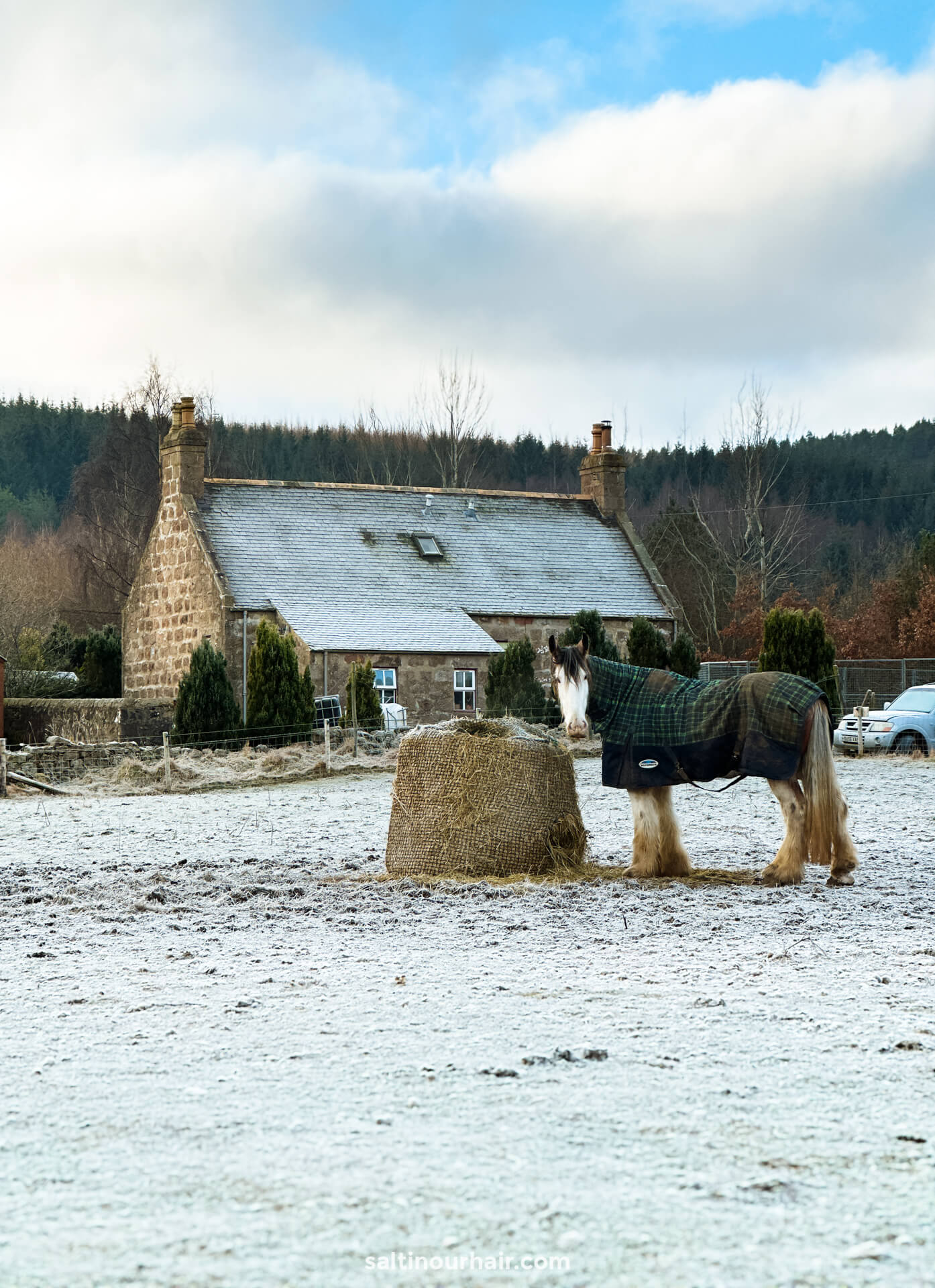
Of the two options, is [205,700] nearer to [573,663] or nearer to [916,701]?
[916,701]

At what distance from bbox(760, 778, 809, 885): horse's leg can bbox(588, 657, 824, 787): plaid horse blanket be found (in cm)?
20

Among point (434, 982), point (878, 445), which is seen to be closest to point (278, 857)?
point (434, 982)

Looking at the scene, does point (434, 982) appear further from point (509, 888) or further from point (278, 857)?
point (278, 857)

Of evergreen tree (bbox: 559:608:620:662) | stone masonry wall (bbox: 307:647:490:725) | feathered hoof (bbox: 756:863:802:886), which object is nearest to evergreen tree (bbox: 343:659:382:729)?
stone masonry wall (bbox: 307:647:490:725)

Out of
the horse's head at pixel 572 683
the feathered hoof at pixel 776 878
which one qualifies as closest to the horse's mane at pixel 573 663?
the horse's head at pixel 572 683

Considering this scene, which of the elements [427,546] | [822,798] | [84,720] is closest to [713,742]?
[822,798]

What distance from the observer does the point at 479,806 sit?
38.3ft

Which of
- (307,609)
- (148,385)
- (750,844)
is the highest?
(148,385)

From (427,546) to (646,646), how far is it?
8179 mm

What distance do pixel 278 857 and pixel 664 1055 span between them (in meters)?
7.93

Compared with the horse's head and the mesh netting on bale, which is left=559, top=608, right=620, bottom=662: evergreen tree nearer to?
the mesh netting on bale

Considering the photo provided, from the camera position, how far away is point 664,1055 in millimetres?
5863

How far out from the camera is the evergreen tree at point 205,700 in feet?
99.0

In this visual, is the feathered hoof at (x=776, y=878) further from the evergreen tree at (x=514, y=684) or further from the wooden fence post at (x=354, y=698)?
the evergreen tree at (x=514, y=684)
